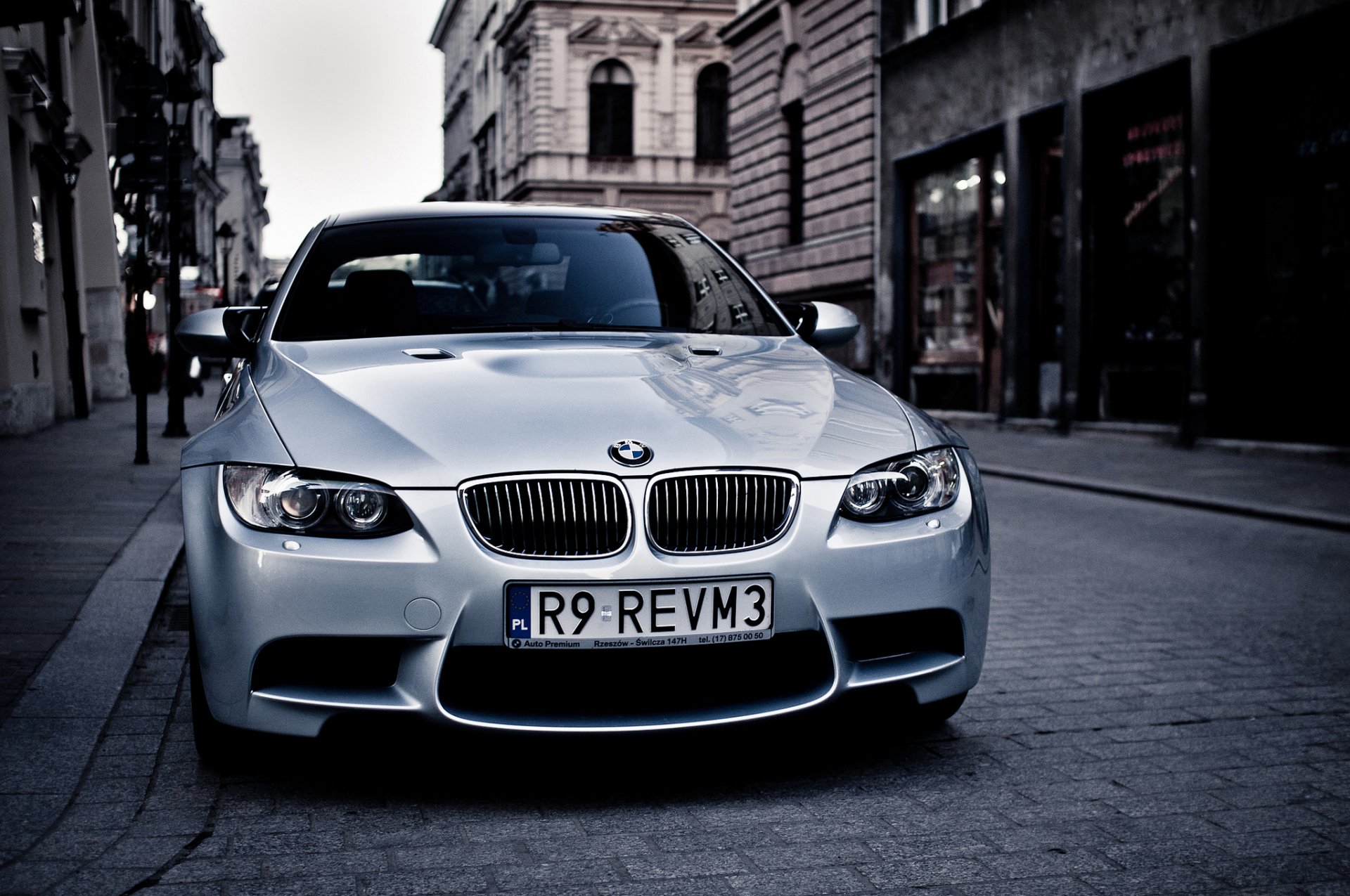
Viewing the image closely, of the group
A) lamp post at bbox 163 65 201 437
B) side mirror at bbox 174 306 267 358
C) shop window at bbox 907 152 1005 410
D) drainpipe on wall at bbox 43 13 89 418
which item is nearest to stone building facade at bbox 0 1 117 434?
drainpipe on wall at bbox 43 13 89 418

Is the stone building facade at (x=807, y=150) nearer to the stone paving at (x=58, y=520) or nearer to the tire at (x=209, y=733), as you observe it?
the stone paving at (x=58, y=520)

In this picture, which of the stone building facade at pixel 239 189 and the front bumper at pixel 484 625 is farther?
the stone building facade at pixel 239 189

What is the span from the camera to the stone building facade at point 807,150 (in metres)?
24.9

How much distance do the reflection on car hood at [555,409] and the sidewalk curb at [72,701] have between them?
941 mm

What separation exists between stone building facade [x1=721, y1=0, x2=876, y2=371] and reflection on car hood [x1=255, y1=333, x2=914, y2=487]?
18668 mm

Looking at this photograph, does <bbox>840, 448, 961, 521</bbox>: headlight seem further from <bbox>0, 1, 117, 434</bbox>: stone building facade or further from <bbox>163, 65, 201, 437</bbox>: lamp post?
<bbox>0, 1, 117, 434</bbox>: stone building facade

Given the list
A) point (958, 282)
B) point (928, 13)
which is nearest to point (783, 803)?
point (958, 282)

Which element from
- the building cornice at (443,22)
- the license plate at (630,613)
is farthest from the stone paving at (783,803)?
the building cornice at (443,22)

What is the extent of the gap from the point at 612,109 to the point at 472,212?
4743 cm

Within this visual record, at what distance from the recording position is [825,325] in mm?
5246

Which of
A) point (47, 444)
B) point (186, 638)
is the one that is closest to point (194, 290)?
point (47, 444)

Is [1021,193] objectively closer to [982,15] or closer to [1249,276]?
[982,15]

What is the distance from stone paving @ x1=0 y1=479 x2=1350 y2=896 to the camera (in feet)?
9.87

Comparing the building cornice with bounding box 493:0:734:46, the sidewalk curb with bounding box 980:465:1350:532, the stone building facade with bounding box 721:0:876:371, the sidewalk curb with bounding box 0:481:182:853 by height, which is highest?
the building cornice with bounding box 493:0:734:46
